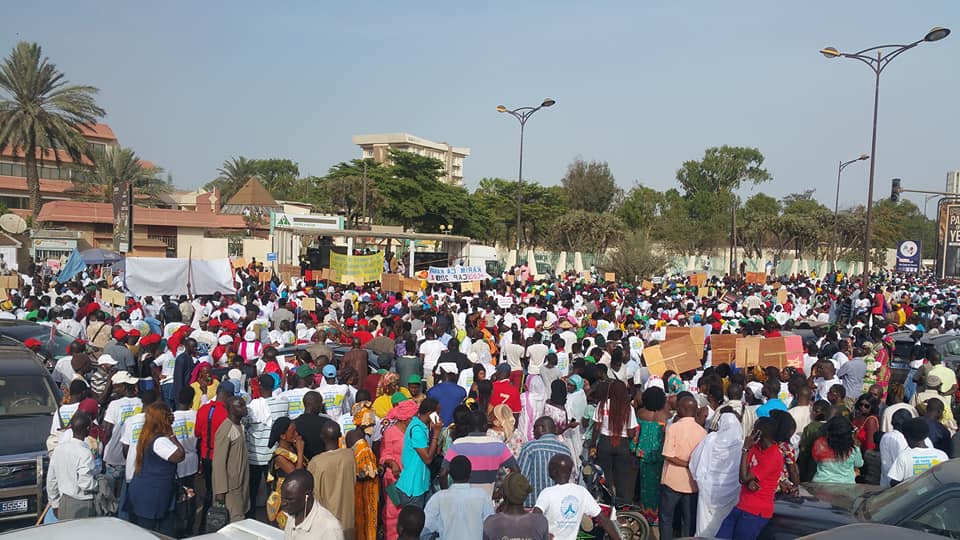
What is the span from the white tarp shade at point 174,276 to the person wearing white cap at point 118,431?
913cm

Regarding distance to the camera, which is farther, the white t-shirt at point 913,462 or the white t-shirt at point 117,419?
the white t-shirt at point 117,419

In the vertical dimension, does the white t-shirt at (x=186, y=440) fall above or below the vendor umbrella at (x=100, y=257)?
below

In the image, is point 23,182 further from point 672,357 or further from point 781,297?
point 672,357

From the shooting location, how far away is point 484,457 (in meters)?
5.86

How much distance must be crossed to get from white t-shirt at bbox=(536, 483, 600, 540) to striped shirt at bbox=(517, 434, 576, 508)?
0.77 metres

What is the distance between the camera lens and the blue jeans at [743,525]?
583 cm

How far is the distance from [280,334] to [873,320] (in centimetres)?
1298

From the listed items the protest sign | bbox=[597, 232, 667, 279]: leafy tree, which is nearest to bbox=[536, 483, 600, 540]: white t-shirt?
the protest sign

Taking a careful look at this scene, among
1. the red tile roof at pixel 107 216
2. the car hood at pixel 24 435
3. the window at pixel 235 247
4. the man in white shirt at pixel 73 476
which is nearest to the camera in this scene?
Answer: the man in white shirt at pixel 73 476

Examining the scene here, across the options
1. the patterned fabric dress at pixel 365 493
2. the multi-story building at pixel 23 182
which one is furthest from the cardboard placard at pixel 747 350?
the multi-story building at pixel 23 182

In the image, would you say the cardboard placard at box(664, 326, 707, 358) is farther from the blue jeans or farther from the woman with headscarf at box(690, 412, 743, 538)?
the blue jeans

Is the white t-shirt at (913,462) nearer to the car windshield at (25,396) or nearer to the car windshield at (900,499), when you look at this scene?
the car windshield at (900,499)

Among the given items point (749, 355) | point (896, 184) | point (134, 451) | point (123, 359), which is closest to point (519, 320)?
point (749, 355)

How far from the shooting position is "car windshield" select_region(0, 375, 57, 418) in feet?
25.9
